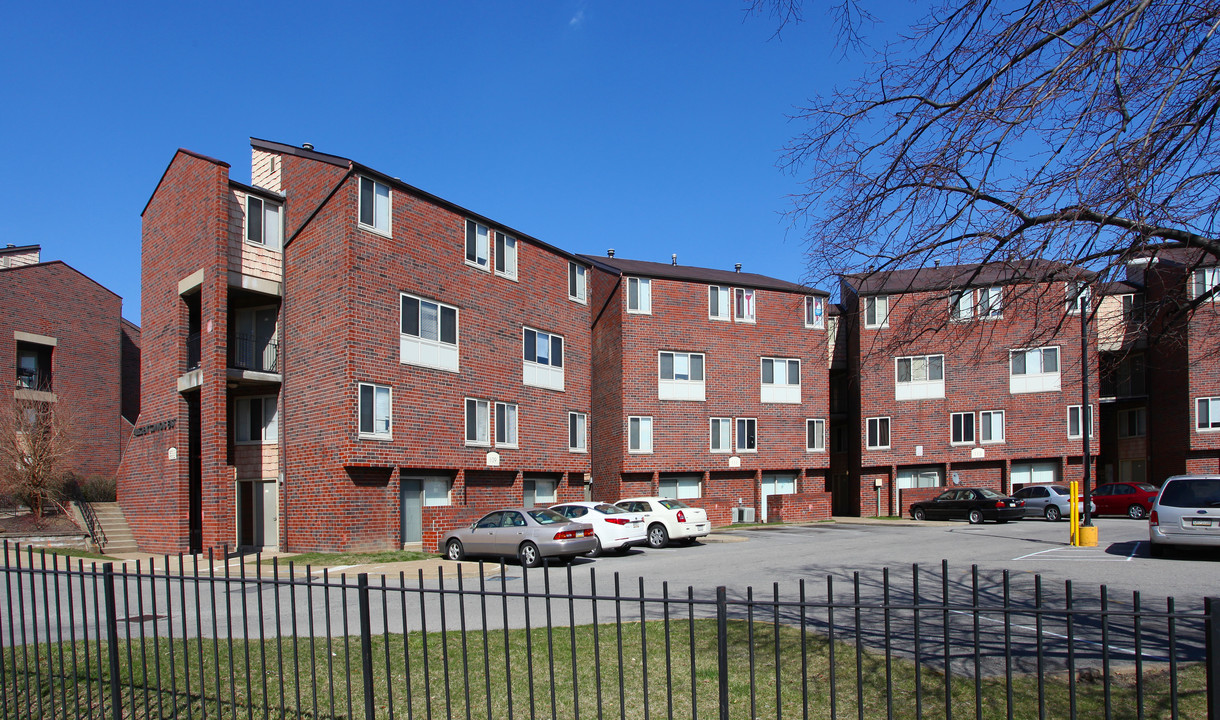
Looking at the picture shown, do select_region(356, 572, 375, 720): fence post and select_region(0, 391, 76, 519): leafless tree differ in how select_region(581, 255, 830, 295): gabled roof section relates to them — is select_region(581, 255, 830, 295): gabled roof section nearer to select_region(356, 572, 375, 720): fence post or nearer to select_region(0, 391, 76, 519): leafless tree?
select_region(0, 391, 76, 519): leafless tree

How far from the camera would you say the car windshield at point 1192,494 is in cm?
1689

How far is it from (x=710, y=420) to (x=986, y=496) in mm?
11206

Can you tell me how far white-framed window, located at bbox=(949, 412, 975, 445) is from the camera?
136ft

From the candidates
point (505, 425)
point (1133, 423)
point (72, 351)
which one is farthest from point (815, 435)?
point (72, 351)

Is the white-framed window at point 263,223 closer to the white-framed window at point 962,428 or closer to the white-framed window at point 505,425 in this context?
the white-framed window at point 505,425

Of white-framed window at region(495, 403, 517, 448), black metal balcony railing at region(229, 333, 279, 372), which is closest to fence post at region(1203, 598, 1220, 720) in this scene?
white-framed window at region(495, 403, 517, 448)

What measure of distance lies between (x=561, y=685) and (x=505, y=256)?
2391 centimetres

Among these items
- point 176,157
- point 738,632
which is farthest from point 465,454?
point 738,632

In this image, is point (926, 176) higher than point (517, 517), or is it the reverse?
point (926, 176)

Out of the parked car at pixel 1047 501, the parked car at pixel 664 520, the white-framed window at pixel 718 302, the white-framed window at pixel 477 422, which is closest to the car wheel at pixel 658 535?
the parked car at pixel 664 520

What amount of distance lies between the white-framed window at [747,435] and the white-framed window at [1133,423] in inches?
840

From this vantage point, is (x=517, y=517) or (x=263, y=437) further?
(x=263, y=437)

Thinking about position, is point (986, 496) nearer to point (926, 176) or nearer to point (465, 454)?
point (465, 454)

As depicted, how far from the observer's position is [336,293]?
24859mm
